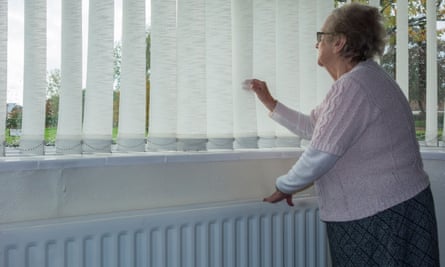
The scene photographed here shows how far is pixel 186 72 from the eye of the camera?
1.40m

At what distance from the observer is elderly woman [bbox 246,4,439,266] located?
110 cm

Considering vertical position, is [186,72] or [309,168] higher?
[186,72]

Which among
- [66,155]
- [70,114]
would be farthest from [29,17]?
[66,155]

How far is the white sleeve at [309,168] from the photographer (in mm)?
1101

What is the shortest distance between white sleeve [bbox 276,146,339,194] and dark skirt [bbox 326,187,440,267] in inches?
7.0

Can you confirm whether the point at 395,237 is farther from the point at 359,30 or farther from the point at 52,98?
the point at 52,98

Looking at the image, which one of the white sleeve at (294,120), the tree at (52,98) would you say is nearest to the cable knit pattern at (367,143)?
the white sleeve at (294,120)

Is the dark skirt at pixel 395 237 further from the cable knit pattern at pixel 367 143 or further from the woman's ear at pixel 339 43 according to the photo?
the woman's ear at pixel 339 43

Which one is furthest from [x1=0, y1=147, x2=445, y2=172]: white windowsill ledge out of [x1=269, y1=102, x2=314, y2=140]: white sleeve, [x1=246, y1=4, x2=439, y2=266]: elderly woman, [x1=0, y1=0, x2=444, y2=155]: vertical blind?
[x1=246, y1=4, x2=439, y2=266]: elderly woman

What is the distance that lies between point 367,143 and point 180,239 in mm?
622

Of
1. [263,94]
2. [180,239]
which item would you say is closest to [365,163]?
[263,94]

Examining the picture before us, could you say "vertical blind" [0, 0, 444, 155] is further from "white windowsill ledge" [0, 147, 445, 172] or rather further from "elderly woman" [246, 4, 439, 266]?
"elderly woman" [246, 4, 439, 266]

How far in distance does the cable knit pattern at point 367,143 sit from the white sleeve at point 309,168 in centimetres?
2

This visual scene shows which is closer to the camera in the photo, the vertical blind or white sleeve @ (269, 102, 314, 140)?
the vertical blind
